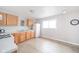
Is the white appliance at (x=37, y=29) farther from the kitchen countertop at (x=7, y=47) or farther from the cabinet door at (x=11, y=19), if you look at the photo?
the kitchen countertop at (x=7, y=47)

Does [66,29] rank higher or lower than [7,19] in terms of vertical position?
lower

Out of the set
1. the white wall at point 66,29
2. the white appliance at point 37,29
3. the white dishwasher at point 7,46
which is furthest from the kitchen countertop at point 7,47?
the white appliance at point 37,29

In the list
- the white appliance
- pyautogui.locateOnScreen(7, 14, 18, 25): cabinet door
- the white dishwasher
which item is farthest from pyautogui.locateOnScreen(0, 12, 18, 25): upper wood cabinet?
the white appliance

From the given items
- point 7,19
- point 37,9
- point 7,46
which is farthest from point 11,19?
point 7,46

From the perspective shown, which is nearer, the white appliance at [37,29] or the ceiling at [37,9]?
the ceiling at [37,9]

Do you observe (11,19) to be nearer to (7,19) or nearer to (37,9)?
(7,19)

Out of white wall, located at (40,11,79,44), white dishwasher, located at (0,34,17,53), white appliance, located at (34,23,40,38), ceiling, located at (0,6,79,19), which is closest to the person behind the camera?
white dishwasher, located at (0,34,17,53)

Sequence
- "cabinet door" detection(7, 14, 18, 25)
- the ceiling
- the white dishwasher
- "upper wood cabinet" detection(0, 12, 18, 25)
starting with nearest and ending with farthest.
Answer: the white dishwasher, the ceiling, "upper wood cabinet" detection(0, 12, 18, 25), "cabinet door" detection(7, 14, 18, 25)

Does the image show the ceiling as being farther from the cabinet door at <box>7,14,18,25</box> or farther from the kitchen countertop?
the kitchen countertop

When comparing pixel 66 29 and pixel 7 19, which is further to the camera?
pixel 66 29
